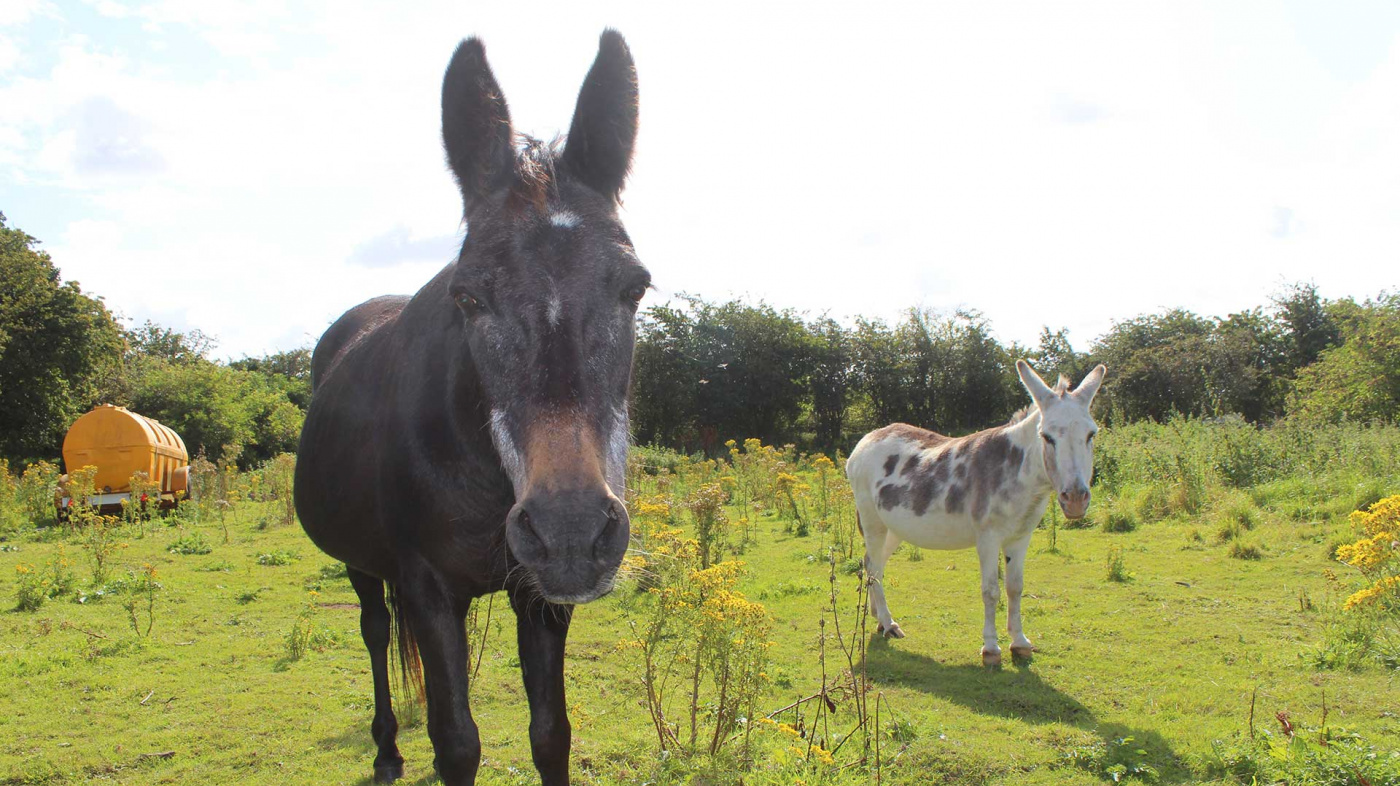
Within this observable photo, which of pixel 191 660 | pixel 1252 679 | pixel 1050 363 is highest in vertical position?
pixel 1050 363

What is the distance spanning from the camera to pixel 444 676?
9.02ft

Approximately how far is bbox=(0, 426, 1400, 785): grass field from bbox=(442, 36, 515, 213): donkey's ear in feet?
4.83

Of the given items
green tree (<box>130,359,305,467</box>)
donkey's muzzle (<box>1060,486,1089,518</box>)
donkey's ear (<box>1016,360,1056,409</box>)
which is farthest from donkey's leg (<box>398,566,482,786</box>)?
green tree (<box>130,359,305,467</box>)

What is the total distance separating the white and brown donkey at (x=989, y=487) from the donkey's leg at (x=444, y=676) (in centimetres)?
488

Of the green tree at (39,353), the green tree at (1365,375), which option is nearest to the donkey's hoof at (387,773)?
the green tree at (1365,375)

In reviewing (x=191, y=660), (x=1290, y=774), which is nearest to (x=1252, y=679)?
(x=1290, y=774)

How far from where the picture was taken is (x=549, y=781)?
2953 mm

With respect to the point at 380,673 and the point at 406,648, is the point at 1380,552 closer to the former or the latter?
the point at 406,648

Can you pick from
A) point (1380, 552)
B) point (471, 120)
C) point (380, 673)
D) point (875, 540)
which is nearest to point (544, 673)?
point (471, 120)

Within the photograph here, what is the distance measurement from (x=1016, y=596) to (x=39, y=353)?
30545mm

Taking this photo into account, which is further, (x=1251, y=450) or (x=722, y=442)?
(x=722, y=442)

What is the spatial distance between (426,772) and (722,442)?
107ft

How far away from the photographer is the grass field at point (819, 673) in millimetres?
4375

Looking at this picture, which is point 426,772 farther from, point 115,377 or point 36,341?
point 115,377
